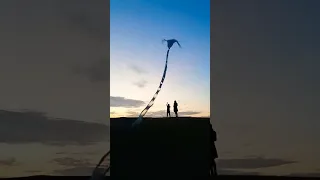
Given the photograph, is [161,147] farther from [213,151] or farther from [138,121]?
[213,151]

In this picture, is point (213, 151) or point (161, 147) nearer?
point (161, 147)

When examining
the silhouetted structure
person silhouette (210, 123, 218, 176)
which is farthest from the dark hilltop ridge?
person silhouette (210, 123, 218, 176)

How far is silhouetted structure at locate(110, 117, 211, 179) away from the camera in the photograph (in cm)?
684

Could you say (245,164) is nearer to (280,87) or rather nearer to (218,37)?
(280,87)

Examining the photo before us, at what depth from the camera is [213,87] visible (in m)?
7.40

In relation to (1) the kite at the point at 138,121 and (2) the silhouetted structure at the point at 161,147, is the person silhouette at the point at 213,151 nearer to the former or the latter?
(2) the silhouetted structure at the point at 161,147

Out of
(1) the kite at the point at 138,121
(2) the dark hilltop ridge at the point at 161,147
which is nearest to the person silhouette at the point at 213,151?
(2) the dark hilltop ridge at the point at 161,147

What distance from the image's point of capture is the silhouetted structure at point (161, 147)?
6.84 m

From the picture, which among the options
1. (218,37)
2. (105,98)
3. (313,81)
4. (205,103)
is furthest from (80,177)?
(313,81)

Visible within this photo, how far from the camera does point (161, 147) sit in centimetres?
690

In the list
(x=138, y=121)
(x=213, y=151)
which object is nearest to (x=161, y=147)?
(x=138, y=121)

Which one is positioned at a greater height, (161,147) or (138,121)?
(138,121)

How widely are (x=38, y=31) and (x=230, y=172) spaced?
3.03m

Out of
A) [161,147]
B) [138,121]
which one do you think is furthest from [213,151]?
[138,121]
